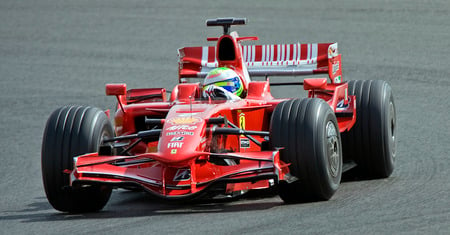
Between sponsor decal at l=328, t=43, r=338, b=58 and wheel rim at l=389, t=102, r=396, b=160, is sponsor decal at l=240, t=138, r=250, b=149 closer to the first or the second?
wheel rim at l=389, t=102, r=396, b=160

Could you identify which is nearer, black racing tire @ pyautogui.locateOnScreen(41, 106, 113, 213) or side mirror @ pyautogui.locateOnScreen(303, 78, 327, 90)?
black racing tire @ pyautogui.locateOnScreen(41, 106, 113, 213)

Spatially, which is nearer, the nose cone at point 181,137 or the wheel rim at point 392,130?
the nose cone at point 181,137

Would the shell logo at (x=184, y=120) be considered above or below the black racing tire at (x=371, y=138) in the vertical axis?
above

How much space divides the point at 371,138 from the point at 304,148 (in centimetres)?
214

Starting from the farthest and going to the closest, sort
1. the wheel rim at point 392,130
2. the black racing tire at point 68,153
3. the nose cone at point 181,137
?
1. the wheel rim at point 392,130
2. the black racing tire at point 68,153
3. the nose cone at point 181,137

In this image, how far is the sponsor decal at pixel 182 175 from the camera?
29.4 feet

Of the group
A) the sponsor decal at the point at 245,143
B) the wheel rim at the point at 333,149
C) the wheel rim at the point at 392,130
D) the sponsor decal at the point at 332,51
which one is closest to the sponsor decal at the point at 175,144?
the sponsor decal at the point at 245,143

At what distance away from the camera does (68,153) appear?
937cm

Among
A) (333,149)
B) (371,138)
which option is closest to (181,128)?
(333,149)

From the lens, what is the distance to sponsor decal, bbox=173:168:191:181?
897cm

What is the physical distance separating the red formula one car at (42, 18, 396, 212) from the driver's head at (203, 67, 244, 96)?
11 cm

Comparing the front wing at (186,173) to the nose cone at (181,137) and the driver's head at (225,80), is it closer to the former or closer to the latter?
the nose cone at (181,137)

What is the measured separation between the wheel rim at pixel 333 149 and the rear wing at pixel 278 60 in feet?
8.51

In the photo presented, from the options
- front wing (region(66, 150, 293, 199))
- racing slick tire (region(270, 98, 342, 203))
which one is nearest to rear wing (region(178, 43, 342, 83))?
racing slick tire (region(270, 98, 342, 203))
